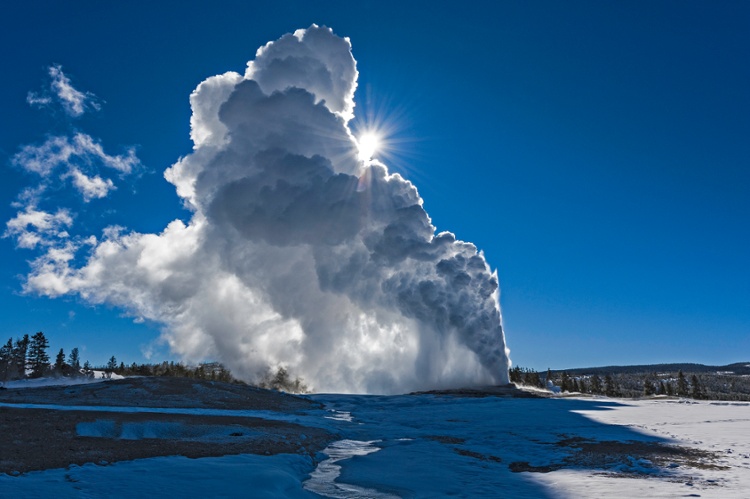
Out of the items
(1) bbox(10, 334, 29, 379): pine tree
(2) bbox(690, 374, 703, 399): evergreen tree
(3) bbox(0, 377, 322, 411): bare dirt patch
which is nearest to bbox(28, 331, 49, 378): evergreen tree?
(1) bbox(10, 334, 29, 379): pine tree

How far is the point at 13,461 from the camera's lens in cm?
1326

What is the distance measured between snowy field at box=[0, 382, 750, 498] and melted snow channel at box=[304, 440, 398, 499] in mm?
49

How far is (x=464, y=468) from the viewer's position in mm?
17250

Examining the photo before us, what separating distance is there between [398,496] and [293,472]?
431 cm

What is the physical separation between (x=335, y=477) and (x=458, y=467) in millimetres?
4787

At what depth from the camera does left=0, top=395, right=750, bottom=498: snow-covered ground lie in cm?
1196

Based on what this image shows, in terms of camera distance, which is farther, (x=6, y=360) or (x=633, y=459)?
(x=6, y=360)

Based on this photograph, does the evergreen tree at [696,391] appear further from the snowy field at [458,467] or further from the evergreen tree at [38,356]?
the evergreen tree at [38,356]

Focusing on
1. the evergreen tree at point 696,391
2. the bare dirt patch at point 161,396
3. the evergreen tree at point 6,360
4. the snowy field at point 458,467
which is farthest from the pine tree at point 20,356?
the evergreen tree at point 696,391

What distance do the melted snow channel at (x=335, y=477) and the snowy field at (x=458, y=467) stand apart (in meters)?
0.05

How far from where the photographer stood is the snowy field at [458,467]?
11984mm

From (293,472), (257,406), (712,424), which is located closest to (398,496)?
(293,472)

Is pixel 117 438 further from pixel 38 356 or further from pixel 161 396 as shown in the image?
pixel 38 356

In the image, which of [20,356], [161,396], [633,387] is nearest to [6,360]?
[20,356]
